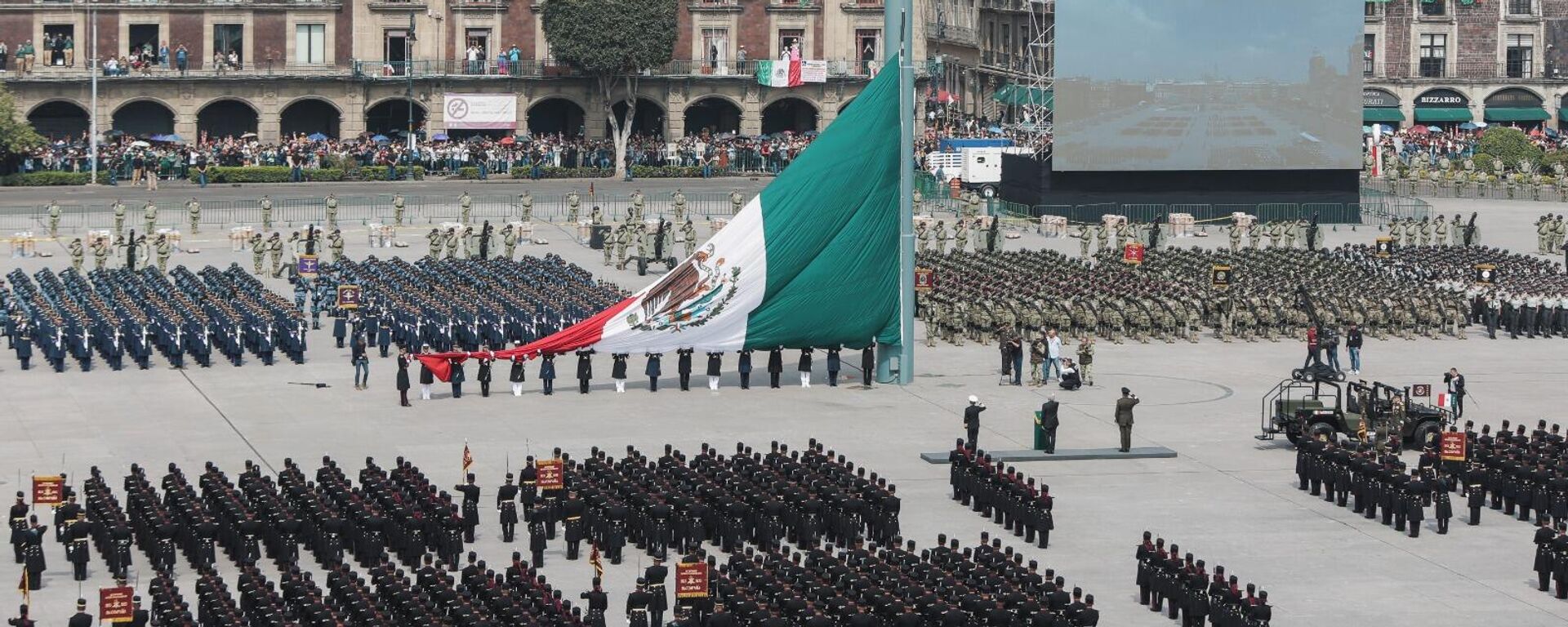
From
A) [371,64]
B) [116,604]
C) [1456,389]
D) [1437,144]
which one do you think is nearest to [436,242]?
[371,64]

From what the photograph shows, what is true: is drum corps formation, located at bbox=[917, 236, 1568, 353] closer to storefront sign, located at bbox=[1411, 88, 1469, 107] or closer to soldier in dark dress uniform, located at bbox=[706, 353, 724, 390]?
soldier in dark dress uniform, located at bbox=[706, 353, 724, 390]

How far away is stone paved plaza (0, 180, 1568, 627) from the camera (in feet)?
96.9

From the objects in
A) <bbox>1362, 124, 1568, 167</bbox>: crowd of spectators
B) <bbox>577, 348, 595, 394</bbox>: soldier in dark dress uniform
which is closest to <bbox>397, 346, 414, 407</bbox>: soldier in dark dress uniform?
<bbox>577, 348, 595, 394</bbox>: soldier in dark dress uniform

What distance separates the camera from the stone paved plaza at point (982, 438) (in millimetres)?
29531

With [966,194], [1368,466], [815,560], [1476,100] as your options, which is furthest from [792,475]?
[1476,100]


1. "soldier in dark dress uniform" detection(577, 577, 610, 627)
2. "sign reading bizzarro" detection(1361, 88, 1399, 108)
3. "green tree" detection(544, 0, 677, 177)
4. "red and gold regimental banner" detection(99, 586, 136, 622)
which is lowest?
"soldier in dark dress uniform" detection(577, 577, 610, 627)

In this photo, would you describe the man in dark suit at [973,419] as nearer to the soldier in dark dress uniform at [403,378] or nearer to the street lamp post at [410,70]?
the soldier in dark dress uniform at [403,378]

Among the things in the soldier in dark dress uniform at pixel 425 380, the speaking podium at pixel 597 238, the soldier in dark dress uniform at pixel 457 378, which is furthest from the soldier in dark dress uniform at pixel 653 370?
the speaking podium at pixel 597 238

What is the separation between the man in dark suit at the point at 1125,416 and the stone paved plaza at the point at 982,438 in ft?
2.02

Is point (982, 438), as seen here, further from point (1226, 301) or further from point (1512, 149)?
point (1512, 149)

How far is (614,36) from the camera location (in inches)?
3393

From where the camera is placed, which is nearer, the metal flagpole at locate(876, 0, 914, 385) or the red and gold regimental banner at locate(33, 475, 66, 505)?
the red and gold regimental banner at locate(33, 475, 66, 505)

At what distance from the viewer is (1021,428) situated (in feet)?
131

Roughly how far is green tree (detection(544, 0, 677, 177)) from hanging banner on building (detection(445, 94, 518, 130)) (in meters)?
2.58
